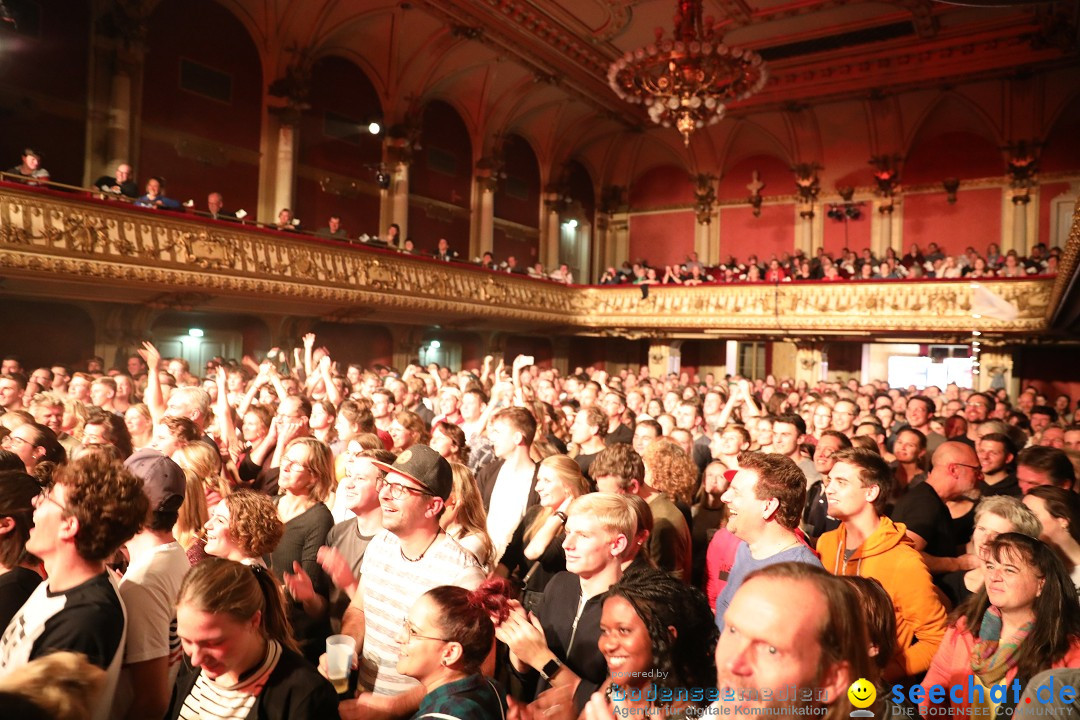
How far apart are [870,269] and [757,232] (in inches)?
254

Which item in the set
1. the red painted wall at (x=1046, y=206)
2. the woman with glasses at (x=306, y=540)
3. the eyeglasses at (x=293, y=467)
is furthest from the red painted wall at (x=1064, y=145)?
the eyeglasses at (x=293, y=467)

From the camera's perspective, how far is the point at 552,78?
19.1m

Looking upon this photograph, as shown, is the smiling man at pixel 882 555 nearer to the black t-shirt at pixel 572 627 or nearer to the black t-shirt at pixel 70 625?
the black t-shirt at pixel 572 627

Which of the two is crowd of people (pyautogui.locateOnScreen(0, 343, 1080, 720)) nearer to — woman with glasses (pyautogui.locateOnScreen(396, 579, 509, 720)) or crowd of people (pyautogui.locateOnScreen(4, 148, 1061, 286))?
woman with glasses (pyautogui.locateOnScreen(396, 579, 509, 720))

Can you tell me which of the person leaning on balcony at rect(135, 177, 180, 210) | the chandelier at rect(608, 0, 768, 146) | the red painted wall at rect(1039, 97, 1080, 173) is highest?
the red painted wall at rect(1039, 97, 1080, 173)

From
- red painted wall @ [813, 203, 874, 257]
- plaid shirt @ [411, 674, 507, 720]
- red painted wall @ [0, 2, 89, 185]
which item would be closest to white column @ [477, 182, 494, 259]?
red painted wall @ [813, 203, 874, 257]

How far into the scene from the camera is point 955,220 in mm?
20391

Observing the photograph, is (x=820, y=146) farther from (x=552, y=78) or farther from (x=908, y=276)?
(x=552, y=78)

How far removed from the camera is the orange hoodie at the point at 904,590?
2.74 metres

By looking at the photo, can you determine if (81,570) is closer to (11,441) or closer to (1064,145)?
(11,441)

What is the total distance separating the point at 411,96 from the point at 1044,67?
15942mm

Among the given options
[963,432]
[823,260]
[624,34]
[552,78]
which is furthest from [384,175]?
[963,432]

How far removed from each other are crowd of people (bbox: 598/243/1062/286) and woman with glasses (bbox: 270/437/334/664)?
16.0 metres

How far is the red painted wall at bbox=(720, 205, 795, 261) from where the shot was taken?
22875 millimetres
